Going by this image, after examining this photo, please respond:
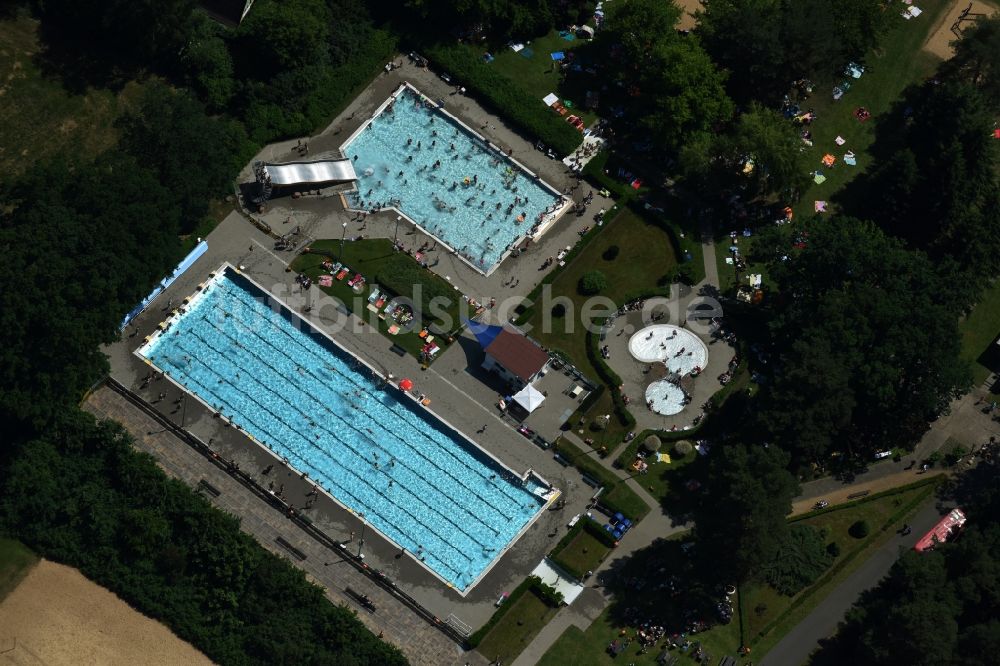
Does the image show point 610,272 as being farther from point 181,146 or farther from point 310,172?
point 181,146

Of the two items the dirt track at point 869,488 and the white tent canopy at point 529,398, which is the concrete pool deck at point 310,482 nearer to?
the white tent canopy at point 529,398

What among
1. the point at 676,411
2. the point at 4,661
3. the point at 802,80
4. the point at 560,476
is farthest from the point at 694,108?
the point at 4,661

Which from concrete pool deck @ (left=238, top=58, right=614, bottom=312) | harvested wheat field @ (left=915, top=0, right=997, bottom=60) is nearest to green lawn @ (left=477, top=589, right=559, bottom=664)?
concrete pool deck @ (left=238, top=58, right=614, bottom=312)

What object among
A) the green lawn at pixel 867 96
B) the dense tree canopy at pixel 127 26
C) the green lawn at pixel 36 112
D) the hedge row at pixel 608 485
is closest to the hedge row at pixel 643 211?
the green lawn at pixel 867 96

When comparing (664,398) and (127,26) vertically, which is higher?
(664,398)

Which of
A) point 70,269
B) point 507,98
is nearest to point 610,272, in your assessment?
point 507,98

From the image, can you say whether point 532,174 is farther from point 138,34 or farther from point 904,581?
point 904,581

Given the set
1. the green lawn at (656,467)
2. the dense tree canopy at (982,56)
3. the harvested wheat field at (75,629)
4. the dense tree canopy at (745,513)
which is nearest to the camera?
the dense tree canopy at (745,513)
